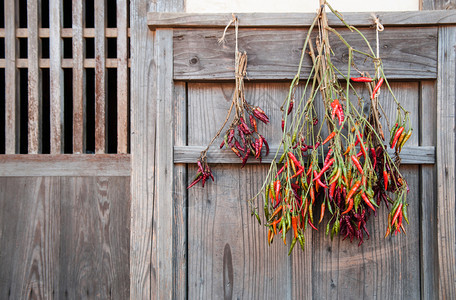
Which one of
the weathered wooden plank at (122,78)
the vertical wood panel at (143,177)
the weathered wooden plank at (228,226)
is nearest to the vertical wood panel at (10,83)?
the weathered wooden plank at (122,78)

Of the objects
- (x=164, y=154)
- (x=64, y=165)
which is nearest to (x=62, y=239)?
(x=64, y=165)

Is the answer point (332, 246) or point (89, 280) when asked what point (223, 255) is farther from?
point (89, 280)

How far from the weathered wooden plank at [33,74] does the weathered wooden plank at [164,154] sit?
61cm

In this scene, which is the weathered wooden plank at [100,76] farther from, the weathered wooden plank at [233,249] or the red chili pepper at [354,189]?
the red chili pepper at [354,189]

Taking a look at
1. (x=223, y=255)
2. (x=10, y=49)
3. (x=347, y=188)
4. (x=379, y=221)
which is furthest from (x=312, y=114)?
(x=10, y=49)

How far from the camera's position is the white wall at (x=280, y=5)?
4.67 feet

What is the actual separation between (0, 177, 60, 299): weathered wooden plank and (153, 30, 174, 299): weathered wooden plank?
535 mm

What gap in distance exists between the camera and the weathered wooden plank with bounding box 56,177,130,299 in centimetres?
156

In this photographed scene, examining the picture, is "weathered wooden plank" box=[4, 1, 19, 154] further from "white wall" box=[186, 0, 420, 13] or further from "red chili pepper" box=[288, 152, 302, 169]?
"red chili pepper" box=[288, 152, 302, 169]

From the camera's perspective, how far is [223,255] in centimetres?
142

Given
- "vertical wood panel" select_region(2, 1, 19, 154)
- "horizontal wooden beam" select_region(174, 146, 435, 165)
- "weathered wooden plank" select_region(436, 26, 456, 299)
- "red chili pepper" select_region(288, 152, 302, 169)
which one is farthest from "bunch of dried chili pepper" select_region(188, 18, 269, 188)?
"vertical wood panel" select_region(2, 1, 19, 154)

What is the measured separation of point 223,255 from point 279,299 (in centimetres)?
30

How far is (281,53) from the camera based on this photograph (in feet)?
4.55

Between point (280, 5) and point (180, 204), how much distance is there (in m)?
0.94
